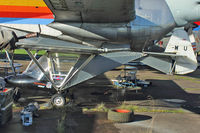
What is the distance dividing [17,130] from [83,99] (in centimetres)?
545

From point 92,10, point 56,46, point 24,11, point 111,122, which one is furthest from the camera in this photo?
point 24,11

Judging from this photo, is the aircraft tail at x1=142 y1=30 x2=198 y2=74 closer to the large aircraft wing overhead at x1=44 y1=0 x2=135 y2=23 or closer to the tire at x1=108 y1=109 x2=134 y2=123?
the tire at x1=108 y1=109 x2=134 y2=123

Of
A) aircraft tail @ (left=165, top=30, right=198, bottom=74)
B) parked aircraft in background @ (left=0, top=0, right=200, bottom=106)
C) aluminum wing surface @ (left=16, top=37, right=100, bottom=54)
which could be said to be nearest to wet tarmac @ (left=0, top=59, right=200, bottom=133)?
parked aircraft in background @ (left=0, top=0, right=200, bottom=106)

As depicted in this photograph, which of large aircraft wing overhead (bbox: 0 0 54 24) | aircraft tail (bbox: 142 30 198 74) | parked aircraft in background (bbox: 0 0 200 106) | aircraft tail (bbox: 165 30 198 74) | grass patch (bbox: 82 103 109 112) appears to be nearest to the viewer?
parked aircraft in background (bbox: 0 0 200 106)

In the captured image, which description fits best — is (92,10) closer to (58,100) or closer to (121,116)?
(121,116)

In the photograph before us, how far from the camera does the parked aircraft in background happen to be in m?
9.35

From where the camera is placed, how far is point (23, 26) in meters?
11.7

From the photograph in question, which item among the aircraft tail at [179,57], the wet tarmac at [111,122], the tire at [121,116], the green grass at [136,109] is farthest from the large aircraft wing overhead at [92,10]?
the aircraft tail at [179,57]

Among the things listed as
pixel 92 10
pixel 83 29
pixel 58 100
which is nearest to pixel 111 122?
A: pixel 58 100

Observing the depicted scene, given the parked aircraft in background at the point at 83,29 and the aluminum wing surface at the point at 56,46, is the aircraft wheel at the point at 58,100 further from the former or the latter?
the aluminum wing surface at the point at 56,46

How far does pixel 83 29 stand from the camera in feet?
33.5

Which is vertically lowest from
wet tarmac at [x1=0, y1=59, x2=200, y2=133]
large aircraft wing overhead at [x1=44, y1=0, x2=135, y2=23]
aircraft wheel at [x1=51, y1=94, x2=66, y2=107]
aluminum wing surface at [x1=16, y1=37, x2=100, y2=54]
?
wet tarmac at [x1=0, y1=59, x2=200, y2=133]

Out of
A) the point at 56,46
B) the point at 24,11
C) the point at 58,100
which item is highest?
the point at 24,11

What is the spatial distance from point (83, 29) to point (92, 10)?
1.40m
